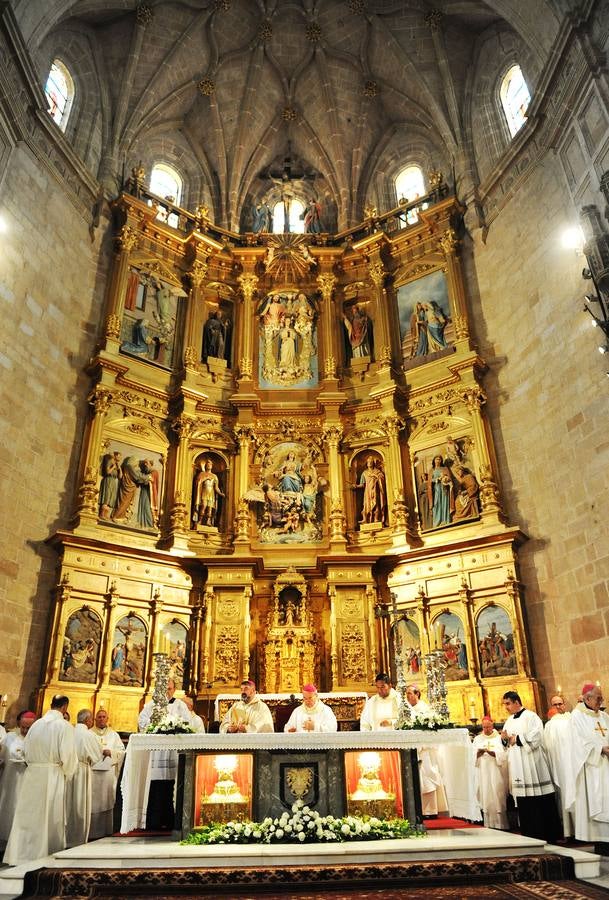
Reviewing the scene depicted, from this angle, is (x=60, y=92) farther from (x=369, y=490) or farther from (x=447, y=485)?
(x=447, y=485)

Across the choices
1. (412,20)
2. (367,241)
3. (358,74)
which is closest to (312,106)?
(358,74)

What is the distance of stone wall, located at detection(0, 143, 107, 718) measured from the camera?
12656mm

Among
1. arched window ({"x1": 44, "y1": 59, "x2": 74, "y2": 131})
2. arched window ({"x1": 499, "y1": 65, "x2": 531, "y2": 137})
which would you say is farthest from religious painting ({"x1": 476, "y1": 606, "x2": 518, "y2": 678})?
arched window ({"x1": 44, "y1": 59, "x2": 74, "y2": 131})

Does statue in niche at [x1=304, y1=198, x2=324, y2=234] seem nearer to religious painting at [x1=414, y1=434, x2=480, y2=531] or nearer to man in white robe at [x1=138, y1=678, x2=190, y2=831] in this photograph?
religious painting at [x1=414, y1=434, x2=480, y2=531]

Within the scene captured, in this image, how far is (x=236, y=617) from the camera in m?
14.5

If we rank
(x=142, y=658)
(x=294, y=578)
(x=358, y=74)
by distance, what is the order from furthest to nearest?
1. (x=358, y=74)
2. (x=294, y=578)
3. (x=142, y=658)

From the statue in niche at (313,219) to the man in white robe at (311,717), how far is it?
14.8 m

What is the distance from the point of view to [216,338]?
18359 millimetres

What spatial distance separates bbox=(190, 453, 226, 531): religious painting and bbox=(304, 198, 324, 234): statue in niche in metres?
8.11

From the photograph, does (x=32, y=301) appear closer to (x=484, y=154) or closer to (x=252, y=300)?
(x=252, y=300)

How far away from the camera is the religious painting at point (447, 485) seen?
48.3 feet

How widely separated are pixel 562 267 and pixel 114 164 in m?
12.1

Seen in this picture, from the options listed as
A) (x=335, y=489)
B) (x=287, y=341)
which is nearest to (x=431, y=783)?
(x=335, y=489)

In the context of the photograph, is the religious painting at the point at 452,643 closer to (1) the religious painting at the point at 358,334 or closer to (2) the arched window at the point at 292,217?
(1) the religious painting at the point at 358,334
